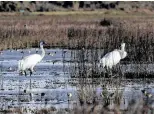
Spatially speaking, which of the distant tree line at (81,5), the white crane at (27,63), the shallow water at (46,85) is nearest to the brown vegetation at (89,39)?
the shallow water at (46,85)

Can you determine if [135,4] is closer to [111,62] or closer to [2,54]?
[2,54]

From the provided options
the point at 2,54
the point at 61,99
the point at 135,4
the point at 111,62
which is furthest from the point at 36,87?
the point at 135,4

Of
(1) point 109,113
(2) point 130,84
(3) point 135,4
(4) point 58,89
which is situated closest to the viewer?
(1) point 109,113

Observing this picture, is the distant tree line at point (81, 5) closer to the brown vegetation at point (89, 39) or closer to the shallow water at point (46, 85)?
the brown vegetation at point (89, 39)

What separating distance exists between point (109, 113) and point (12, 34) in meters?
18.9

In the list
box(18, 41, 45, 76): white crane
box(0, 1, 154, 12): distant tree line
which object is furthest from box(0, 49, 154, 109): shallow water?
box(0, 1, 154, 12): distant tree line

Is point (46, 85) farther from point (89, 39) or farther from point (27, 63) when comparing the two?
point (89, 39)

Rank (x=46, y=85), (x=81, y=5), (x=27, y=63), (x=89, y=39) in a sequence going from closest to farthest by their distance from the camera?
(x=46, y=85) < (x=27, y=63) < (x=89, y=39) < (x=81, y=5)

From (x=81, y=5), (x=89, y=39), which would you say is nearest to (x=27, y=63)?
(x=89, y=39)

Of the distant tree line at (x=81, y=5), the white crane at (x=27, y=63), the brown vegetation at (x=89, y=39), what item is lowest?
the distant tree line at (x=81, y=5)

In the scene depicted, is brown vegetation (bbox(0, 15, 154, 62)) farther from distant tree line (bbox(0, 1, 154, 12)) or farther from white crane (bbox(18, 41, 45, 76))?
distant tree line (bbox(0, 1, 154, 12))

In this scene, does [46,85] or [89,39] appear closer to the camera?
[46,85]

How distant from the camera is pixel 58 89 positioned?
12.1m

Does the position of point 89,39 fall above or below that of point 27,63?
below
